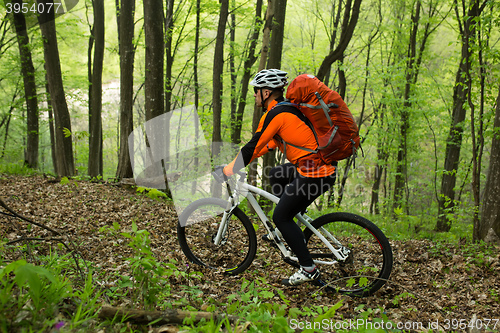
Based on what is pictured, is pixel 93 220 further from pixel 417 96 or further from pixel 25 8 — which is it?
pixel 417 96

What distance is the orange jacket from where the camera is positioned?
338 centimetres

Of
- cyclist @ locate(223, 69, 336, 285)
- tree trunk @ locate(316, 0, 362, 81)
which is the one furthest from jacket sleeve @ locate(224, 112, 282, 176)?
tree trunk @ locate(316, 0, 362, 81)

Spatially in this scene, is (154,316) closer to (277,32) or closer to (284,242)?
(284,242)

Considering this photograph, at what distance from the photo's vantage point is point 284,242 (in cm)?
395

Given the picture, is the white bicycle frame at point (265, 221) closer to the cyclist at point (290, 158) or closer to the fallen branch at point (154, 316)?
the cyclist at point (290, 158)

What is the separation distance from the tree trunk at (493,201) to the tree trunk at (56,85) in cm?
1084

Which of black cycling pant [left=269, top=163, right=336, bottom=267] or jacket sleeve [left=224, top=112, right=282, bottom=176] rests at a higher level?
jacket sleeve [left=224, top=112, right=282, bottom=176]

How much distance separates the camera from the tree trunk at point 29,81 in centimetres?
1098

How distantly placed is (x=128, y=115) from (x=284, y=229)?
268 inches

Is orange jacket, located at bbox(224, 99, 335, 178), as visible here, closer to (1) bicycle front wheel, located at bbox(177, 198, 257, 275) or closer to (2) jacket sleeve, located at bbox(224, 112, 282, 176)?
(2) jacket sleeve, located at bbox(224, 112, 282, 176)

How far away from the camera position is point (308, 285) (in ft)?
12.9

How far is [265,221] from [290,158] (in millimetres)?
937

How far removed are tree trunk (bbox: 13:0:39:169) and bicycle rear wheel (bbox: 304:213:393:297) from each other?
38.8 feet

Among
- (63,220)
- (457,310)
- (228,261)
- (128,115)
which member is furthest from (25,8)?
(457,310)
